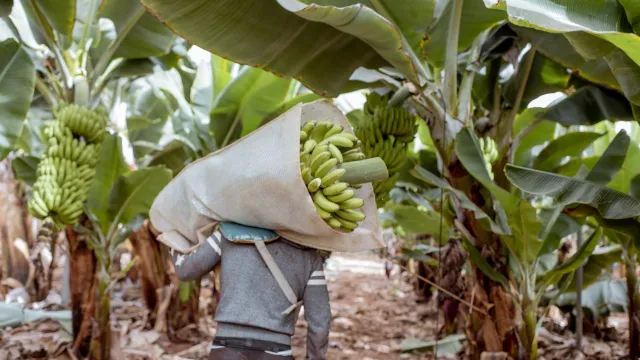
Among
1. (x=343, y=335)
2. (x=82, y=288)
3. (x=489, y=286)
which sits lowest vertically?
(x=343, y=335)

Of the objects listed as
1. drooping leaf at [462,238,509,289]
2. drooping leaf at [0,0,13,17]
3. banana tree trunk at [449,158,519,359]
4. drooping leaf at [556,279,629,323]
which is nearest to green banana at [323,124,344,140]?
banana tree trunk at [449,158,519,359]

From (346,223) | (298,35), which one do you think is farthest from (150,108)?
(346,223)

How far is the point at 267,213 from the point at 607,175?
5.61 feet

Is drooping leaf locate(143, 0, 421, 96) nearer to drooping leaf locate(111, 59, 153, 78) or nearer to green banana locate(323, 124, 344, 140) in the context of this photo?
green banana locate(323, 124, 344, 140)

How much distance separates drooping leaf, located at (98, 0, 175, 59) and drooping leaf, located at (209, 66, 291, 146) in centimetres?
49

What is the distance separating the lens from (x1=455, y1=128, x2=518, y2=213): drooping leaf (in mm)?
2252

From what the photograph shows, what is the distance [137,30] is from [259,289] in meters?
2.04

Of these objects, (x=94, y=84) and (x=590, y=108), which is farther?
(x=94, y=84)

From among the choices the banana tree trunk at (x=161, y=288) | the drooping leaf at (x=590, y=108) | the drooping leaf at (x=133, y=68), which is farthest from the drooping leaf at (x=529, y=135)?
the banana tree trunk at (x=161, y=288)

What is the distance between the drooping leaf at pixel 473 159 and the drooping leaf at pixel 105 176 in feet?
7.86

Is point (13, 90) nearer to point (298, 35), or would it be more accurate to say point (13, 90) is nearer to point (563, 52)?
point (298, 35)

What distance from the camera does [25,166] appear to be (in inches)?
137

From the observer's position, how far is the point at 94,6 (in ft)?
10.7

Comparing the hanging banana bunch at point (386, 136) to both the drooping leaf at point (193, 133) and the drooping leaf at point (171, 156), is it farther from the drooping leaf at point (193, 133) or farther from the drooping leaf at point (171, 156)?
the drooping leaf at point (171, 156)
